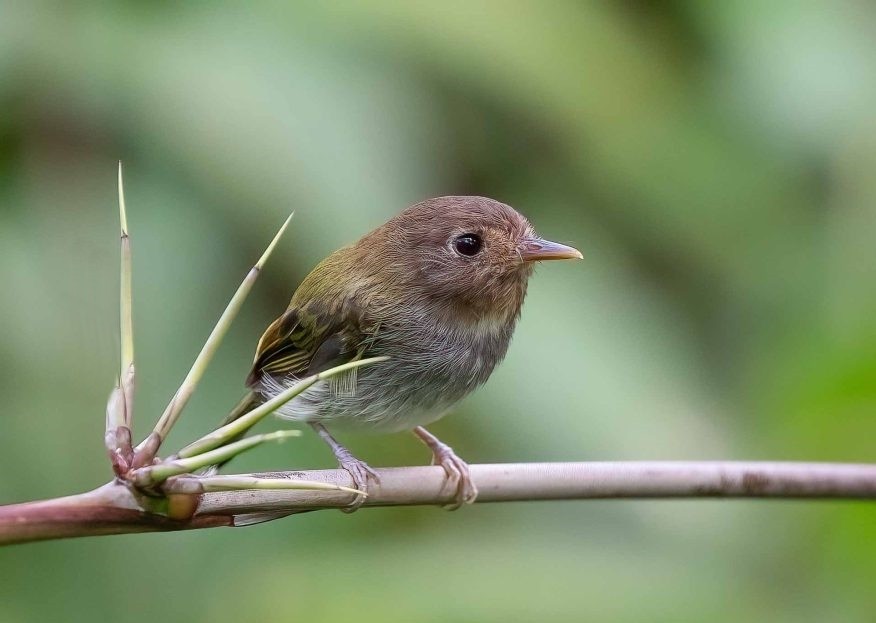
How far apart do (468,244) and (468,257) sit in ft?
0.13

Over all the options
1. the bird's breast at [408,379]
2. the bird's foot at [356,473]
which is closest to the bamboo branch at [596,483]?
the bird's foot at [356,473]

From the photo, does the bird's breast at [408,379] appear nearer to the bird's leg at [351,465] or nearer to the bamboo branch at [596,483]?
the bird's leg at [351,465]

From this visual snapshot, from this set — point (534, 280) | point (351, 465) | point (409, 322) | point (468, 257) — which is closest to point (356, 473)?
point (351, 465)

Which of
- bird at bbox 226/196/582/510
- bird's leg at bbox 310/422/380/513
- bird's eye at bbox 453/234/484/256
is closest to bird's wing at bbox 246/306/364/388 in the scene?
bird at bbox 226/196/582/510

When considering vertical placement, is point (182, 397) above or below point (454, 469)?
above

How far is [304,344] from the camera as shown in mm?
2881

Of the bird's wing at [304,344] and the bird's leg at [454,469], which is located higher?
the bird's wing at [304,344]

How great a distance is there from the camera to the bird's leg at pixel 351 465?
81.0 inches

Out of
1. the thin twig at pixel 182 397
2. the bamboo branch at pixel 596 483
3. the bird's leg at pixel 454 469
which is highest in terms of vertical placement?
the thin twig at pixel 182 397

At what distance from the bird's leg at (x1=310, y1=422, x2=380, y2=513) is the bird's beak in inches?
26.0

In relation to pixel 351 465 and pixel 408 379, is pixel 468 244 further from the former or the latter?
pixel 351 465

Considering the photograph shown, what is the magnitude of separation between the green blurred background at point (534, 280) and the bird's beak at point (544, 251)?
45 cm

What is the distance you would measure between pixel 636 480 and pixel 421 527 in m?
1.13

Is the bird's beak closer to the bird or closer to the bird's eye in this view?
the bird
